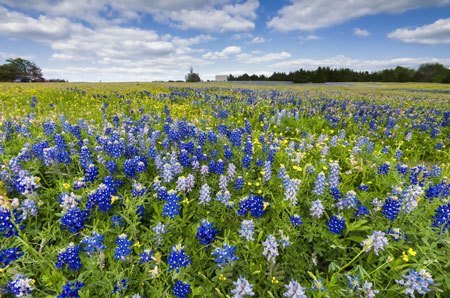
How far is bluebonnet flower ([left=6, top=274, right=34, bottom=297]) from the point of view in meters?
2.12

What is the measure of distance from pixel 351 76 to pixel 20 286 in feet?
233

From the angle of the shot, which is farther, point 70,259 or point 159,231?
point 159,231

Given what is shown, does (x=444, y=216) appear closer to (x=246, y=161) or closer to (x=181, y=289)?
(x=246, y=161)

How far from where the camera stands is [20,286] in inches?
83.6

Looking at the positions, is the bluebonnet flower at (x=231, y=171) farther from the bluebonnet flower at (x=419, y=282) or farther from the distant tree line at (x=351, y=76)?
the distant tree line at (x=351, y=76)

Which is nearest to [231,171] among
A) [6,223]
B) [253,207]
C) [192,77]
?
[253,207]

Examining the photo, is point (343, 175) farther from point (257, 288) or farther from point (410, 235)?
point (257, 288)

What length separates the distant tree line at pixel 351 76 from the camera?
2183 inches

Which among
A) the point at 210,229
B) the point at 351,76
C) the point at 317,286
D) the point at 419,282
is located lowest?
the point at 317,286

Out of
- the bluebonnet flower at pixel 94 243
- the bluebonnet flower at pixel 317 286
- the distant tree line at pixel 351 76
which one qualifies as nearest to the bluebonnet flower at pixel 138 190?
the bluebonnet flower at pixel 94 243

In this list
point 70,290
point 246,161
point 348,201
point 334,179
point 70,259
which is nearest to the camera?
point 70,290

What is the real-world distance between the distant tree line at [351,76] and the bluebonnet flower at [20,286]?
53.2 metres

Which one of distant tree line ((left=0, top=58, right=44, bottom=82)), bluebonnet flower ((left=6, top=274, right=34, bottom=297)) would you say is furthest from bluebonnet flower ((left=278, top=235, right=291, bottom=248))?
distant tree line ((left=0, top=58, right=44, bottom=82))

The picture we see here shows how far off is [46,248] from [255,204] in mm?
2092
